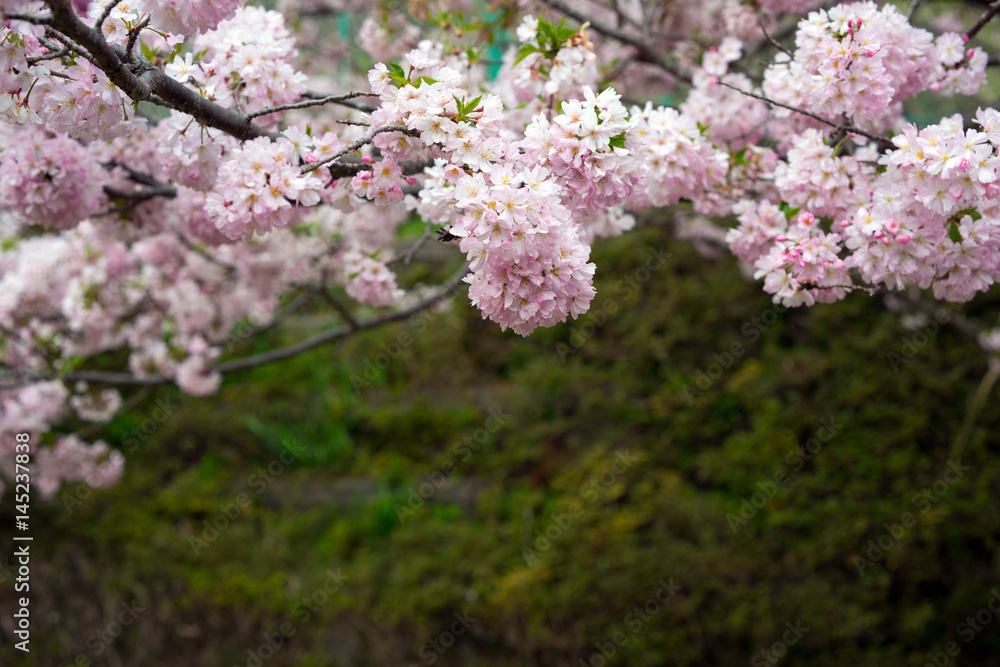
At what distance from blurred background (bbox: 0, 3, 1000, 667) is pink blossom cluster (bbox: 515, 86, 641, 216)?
2465 millimetres

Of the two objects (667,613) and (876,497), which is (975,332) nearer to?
(876,497)

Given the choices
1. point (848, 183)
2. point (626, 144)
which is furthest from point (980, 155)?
point (626, 144)

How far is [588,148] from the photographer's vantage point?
4.50 feet

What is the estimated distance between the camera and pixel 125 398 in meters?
5.97

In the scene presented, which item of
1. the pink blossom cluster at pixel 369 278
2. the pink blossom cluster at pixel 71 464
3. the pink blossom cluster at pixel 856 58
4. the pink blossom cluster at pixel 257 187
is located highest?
the pink blossom cluster at pixel 856 58

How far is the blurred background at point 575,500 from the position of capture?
3645 millimetres

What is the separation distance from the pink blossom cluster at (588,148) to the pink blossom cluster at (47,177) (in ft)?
4.78

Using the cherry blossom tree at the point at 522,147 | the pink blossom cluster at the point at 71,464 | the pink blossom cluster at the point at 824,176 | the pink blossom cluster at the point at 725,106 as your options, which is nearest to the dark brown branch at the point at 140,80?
the cherry blossom tree at the point at 522,147

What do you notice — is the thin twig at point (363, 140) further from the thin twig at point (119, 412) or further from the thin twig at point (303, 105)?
the thin twig at point (119, 412)

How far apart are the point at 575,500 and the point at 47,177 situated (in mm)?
3337

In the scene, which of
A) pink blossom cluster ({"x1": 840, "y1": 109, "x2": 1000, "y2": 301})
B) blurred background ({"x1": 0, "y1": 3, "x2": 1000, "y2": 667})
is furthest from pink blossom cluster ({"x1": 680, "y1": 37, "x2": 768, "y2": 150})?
blurred background ({"x1": 0, "y1": 3, "x2": 1000, "y2": 667})

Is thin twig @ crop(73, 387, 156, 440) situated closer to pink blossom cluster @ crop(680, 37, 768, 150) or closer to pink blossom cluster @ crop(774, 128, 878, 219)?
pink blossom cluster @ crop(680, 37, 768, 150)

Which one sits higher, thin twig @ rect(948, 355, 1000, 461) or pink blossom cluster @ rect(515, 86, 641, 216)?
pink blossom cluster @ rect(515, 86, 641, 216)

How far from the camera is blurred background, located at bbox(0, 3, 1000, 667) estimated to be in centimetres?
364
